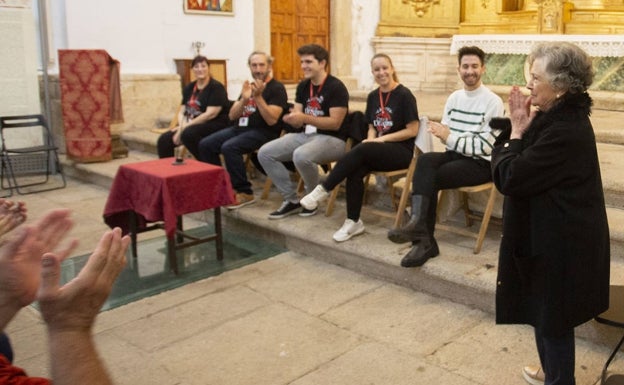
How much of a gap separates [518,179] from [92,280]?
1570mm

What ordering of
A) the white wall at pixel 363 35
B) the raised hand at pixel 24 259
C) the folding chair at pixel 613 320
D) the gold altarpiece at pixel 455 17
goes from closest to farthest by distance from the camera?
1. the raised hand at pixel 24 259
2. the folding chair at pixel 613 320
3. the gold altarpiece at pixel 455 17
4. the white wall at pixel 363 35

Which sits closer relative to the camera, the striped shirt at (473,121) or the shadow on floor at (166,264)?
the striped shirt at (473,121)

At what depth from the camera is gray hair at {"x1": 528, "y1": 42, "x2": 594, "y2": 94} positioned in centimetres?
234

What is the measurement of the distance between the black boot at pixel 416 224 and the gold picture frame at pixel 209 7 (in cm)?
539

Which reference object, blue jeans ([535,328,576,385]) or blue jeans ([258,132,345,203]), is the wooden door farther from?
blue jeans ([535,328,576,385])

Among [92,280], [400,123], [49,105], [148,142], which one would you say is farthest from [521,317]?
[49,105]

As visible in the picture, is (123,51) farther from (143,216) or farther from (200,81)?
(143,216)

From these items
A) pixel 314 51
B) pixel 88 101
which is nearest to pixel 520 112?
pixel 314 51

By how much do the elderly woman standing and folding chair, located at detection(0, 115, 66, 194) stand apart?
528cm

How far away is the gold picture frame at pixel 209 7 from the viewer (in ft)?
27.2

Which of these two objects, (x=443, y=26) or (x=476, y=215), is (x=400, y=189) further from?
(x=443, y=26)

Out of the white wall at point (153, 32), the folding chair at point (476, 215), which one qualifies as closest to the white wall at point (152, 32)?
the white wall at point (153, 32)

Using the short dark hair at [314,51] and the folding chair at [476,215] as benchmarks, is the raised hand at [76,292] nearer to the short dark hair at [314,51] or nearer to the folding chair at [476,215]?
the folding chair at [476,215]

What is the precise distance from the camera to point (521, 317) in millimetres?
2551
